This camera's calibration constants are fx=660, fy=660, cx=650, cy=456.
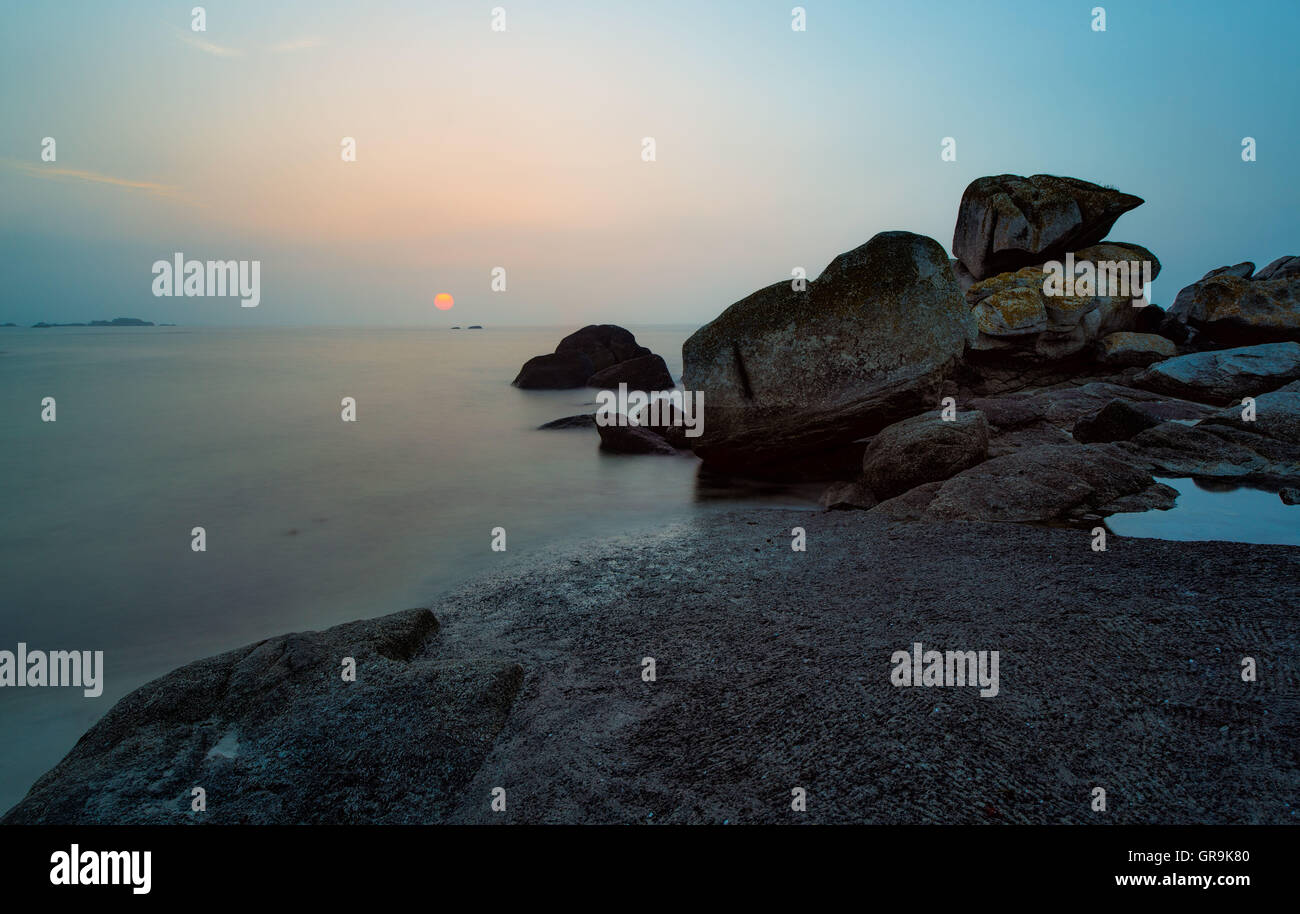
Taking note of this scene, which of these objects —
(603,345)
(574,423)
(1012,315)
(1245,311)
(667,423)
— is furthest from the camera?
(603,345)

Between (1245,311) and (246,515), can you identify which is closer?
(246,515)

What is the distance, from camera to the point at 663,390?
2920 centimetres

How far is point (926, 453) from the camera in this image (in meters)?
10.4

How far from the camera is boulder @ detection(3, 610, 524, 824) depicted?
12.5 feet

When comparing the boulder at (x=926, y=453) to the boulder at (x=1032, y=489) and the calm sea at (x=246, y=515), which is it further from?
the calm sea at (x=246, y=515)

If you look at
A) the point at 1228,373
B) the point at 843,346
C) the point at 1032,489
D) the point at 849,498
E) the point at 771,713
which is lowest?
the point at 771,713

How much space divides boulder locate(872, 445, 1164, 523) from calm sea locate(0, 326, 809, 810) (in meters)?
3.03

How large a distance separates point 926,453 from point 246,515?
39.4 ft

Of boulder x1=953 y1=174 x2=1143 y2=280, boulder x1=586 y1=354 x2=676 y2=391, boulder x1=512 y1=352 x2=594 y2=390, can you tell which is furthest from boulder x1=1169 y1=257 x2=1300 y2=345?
boulder x1=512 y1=352 x2=594 y2=390

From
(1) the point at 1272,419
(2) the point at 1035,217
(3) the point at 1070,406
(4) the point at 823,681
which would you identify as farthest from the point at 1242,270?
(4) the point at 823,681

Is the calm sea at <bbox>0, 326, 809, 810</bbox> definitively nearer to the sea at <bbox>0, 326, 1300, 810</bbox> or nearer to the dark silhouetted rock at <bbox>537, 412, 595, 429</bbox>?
the sea at <bbox>0, 326, 1300, 810</bbox>

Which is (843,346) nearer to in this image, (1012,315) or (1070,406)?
(1070,406)
